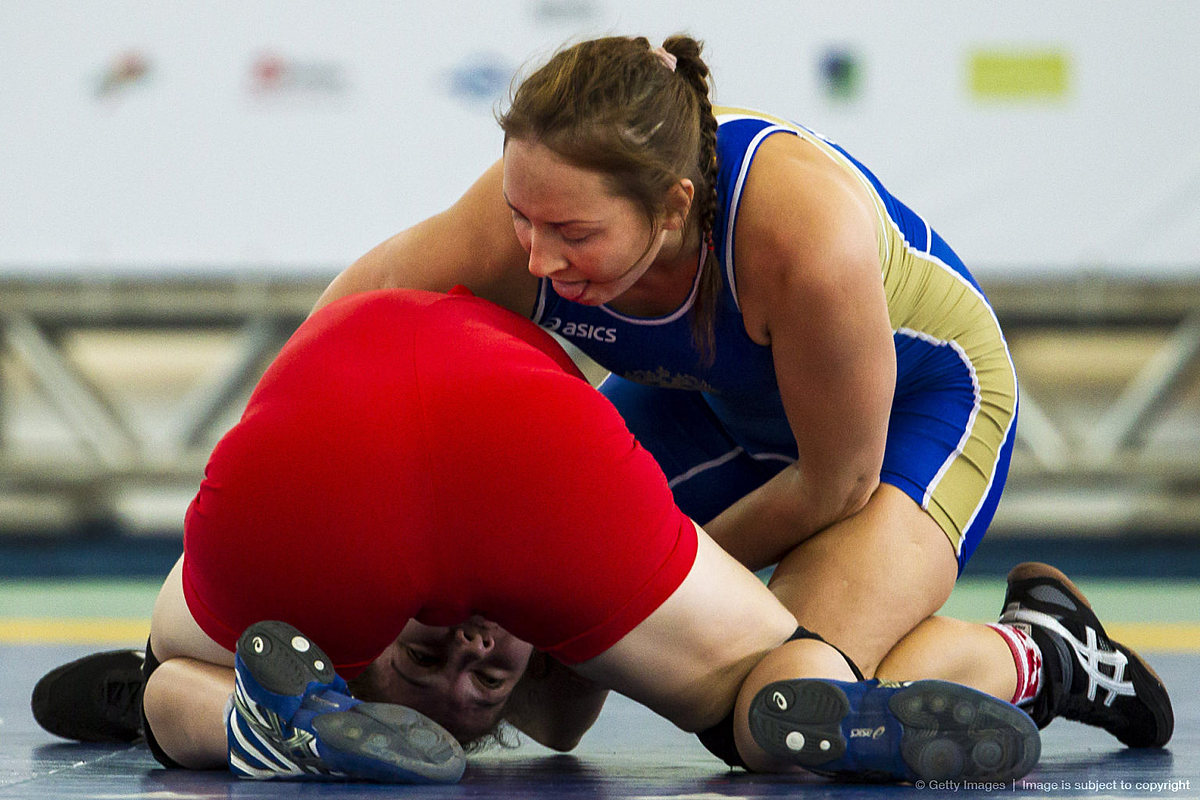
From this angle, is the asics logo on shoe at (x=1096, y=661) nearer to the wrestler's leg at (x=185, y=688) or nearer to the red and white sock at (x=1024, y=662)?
the red and white sock at (x=1024, y=662)

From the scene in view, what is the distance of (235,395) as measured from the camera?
18.0ft

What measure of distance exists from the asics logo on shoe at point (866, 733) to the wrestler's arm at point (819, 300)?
40cm

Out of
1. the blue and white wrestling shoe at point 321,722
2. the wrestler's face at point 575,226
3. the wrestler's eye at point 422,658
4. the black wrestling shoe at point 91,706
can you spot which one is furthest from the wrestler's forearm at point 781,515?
the black wrestling shoe at point 91,706

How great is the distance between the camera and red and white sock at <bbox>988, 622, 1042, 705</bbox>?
1.54 metres

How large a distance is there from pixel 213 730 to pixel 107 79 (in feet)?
14.6

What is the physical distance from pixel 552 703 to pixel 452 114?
153 inches

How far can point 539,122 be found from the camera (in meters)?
1.30

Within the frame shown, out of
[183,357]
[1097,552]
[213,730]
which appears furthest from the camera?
[183,357]

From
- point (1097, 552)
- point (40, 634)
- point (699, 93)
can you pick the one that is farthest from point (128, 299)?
point (699, 93)

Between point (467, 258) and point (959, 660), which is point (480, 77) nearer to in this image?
point (467, 258)

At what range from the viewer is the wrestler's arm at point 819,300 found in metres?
1.36

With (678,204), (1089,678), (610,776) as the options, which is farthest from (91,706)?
(1089,678)

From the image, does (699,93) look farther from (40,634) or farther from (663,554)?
(40,634)

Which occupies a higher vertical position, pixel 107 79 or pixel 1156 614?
pixel 107 79
